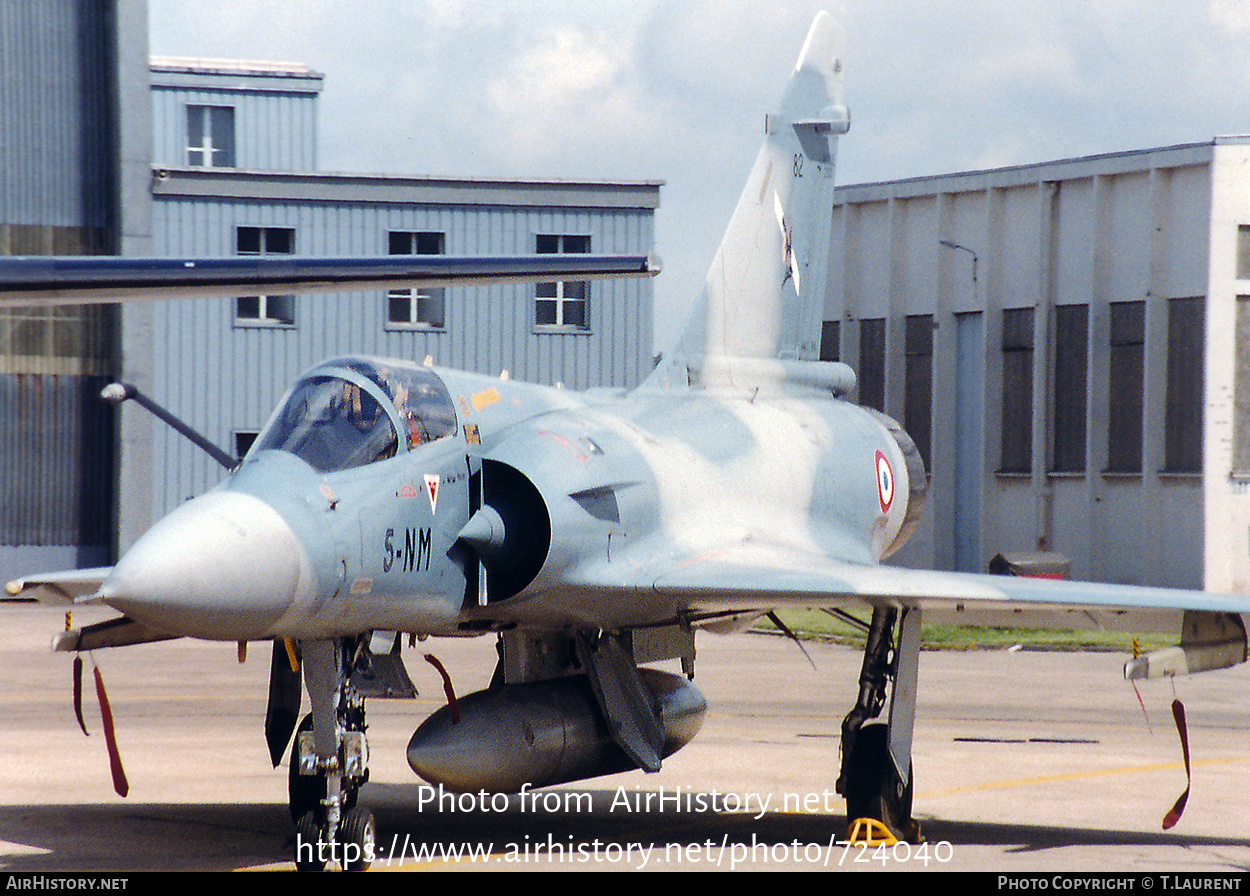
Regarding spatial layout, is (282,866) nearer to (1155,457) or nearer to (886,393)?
(1155,457)

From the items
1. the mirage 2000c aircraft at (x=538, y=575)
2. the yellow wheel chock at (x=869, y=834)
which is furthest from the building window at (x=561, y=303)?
the yellow wheel chock at (x=869, y=834)

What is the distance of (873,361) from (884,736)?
22.4 meters

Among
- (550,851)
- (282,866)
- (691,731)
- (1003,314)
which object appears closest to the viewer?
(282,866)

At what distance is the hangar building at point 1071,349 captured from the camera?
25.7 metres

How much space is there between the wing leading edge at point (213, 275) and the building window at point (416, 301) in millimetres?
24588

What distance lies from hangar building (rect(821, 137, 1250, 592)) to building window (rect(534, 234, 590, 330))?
5196 millimetres

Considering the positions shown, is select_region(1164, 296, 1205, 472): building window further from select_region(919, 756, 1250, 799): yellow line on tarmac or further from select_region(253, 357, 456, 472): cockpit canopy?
select_region(253, 357, 456, 472): cockpit canopy

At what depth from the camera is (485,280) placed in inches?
211

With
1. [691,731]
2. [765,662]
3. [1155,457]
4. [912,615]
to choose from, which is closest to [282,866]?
[691,731]

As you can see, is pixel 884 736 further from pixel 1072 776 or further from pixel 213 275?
pixel 213 275

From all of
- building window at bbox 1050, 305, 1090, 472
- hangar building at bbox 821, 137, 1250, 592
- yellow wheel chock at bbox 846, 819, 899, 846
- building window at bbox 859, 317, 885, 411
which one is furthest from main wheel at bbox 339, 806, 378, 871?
building window at bbox 859, 317, 885, 411

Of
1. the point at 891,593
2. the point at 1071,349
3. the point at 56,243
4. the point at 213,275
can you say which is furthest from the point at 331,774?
the point at 56,243

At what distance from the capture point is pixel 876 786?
378 inches

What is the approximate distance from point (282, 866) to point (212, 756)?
4547 millimetres
